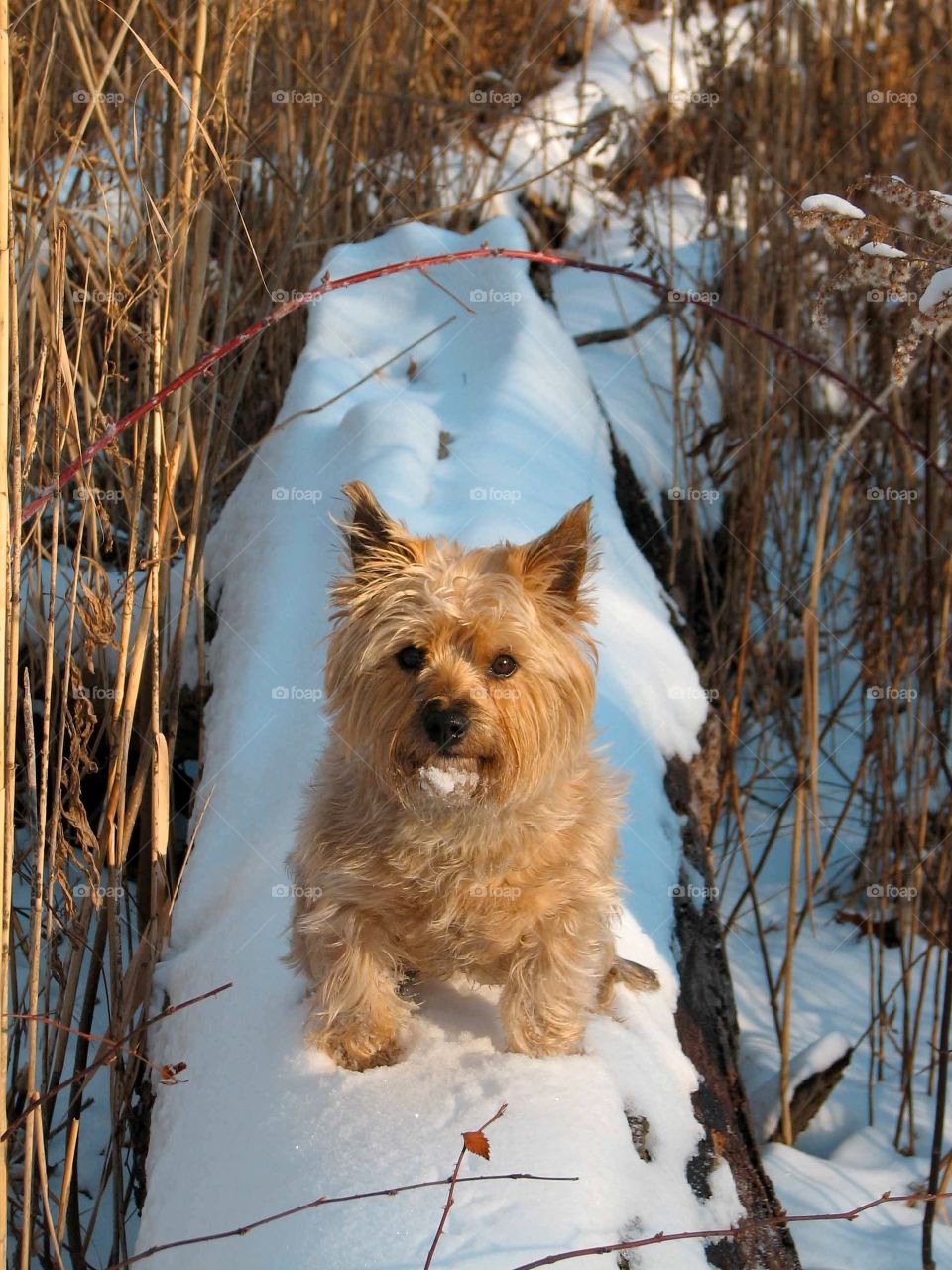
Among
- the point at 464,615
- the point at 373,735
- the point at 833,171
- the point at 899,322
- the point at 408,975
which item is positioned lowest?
the point at 408,975

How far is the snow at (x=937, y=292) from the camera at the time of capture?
171cm

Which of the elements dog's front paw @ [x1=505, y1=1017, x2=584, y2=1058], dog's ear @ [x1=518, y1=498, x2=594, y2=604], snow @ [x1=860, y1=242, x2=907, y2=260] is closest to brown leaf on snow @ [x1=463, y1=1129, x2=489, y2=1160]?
dog's front paw @ [x1=505, y1=1017, x2=584, y2=1058]

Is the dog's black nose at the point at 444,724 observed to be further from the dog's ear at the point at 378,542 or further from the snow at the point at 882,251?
the snow at the point at 882,251

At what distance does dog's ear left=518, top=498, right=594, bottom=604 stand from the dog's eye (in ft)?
0.63

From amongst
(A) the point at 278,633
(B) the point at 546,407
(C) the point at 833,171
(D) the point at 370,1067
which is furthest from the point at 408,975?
(C) the point at 833,171

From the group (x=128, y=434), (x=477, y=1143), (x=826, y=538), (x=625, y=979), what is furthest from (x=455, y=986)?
(x=826, y=538)

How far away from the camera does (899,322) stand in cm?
502

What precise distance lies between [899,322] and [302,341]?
96.9 inches

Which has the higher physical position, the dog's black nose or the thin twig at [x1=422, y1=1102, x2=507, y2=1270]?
the dog's black nose

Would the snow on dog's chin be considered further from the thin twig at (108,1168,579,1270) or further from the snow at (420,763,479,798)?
the thin twig at (108,1168,579,1270)

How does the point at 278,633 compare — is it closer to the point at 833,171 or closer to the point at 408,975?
the point at 408,975

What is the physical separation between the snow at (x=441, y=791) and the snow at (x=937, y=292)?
124 cm

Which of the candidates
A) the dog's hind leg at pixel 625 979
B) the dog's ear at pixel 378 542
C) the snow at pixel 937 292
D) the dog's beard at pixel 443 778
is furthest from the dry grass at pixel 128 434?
the snow at pixel 937 292

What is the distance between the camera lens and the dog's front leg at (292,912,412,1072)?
243 centimetres
